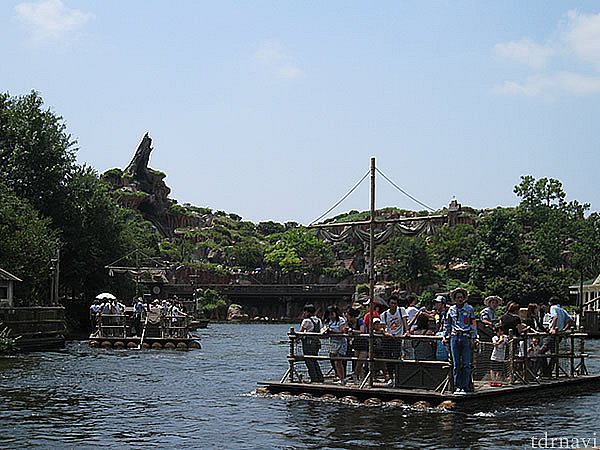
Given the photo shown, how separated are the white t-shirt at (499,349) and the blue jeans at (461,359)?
246 centimetres

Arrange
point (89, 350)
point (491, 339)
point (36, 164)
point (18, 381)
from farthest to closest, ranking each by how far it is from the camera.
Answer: point (36, 164) < point (89, 350) < point (18, 381) < point (491, 339)

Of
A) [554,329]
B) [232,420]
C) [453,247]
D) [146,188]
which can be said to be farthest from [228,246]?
[232,420]

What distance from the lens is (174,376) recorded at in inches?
1304

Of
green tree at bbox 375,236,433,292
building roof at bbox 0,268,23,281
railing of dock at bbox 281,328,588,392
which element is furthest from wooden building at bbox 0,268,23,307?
green tree at bbox 375,236,433,292

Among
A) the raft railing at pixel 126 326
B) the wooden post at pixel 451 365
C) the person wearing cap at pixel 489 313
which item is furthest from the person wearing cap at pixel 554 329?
the raft railing at pixel 126 326

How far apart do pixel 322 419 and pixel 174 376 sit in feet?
44.5

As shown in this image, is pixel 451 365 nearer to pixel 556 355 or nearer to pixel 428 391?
pixel 428 391

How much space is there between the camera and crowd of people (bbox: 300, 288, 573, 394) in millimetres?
21266

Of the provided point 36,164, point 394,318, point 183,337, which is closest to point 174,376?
point 394,318

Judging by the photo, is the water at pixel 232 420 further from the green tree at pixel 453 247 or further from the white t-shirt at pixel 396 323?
the green tree at pixel 453 247

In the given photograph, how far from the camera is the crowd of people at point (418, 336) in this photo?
21266 mm

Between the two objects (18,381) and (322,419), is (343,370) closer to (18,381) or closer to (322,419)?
(322,419)

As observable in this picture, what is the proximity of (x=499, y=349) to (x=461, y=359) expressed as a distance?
116 inches

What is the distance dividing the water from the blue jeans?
27.7 inches
